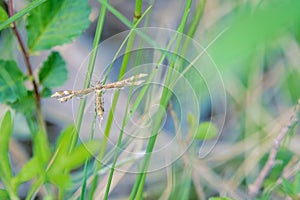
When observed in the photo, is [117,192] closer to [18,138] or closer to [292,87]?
[18,138]

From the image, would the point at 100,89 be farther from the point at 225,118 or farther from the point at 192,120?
the point at 225,118

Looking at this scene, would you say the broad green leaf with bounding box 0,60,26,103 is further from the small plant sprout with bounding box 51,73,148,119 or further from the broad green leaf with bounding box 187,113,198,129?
the broad green leaf with bounding box 187,113,198,129

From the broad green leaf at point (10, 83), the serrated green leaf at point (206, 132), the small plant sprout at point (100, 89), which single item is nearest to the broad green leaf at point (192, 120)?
the serrated green leaf at point (206, 132)

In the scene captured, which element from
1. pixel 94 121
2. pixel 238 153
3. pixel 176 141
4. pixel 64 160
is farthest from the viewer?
pixel 238 153

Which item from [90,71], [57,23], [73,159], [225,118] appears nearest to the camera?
[73,159]

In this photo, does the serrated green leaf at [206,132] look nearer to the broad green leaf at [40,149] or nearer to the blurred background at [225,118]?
the blurred background at [225,118]

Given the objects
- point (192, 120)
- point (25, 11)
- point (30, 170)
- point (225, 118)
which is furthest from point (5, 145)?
point (225, 118)

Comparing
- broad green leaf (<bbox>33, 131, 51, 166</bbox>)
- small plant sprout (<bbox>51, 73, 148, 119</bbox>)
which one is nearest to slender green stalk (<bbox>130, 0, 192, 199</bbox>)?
small plant sprout (<bbox>51, 73, 148, 119</bbox>)

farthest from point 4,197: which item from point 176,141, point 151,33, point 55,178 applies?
point 151,33
